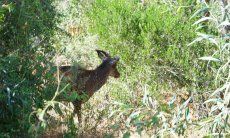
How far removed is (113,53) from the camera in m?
9.03

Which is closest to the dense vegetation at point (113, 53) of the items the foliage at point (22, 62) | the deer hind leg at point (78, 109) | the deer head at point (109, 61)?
the foliage at point (22, 62)

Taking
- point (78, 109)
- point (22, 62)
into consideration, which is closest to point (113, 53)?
point (78, 109)

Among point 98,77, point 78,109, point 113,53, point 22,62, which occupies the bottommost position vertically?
point 78,109

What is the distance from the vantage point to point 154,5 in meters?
8.88

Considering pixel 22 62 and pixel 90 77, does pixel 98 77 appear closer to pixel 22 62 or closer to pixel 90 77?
pixel 90 77

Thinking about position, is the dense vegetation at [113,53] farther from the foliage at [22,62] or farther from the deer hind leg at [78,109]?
the deer hind leg at [78,109]

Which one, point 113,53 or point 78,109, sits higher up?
point 113,53

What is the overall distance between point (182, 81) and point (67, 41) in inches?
119

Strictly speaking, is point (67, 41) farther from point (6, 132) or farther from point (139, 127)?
point (139, 127)

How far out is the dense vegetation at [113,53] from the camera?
219 inches

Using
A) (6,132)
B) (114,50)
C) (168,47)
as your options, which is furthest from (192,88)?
(6,132)

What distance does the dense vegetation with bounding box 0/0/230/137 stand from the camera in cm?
556

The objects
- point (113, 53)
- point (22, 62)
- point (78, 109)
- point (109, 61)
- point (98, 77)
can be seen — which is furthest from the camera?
point (113, 53)

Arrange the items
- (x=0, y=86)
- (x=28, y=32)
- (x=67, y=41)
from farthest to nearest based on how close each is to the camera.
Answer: (x=67, y=41) → (x=28, y=32) → (x=0, y=86)
